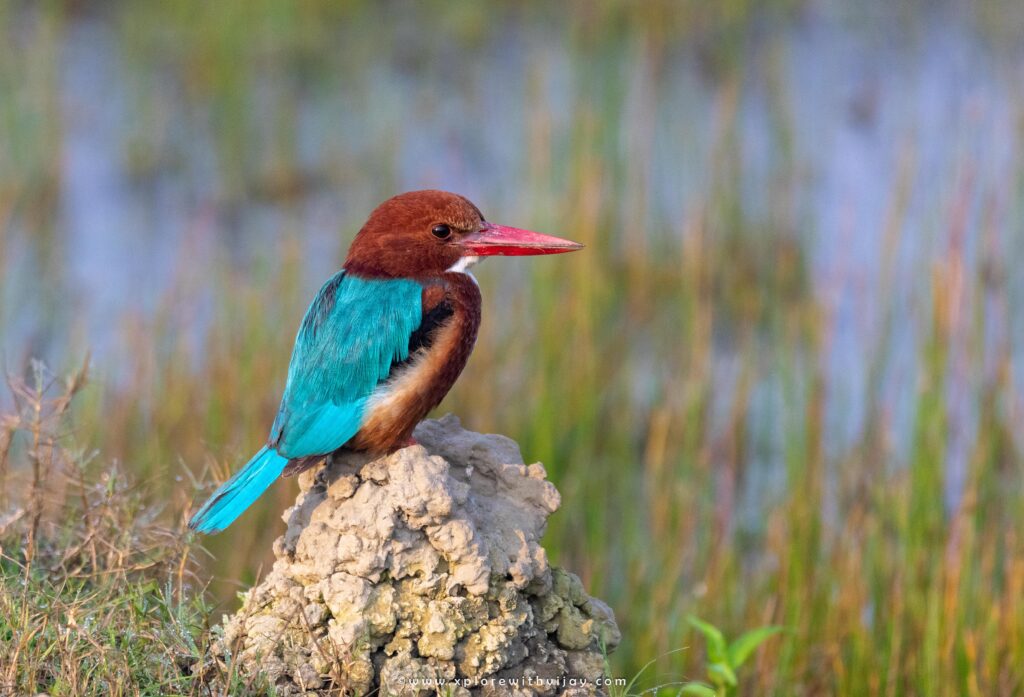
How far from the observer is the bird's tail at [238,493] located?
320 centimetres

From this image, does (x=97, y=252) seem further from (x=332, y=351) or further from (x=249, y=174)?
(x=332, y=351)

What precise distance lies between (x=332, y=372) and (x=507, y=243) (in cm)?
58

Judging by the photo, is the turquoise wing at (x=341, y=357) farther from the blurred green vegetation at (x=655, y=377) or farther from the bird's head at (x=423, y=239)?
the blurred green vegetation at (x=655, y=377)

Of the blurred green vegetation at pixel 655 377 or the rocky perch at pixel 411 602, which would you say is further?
the blurred green vegetation at pixel 655 377

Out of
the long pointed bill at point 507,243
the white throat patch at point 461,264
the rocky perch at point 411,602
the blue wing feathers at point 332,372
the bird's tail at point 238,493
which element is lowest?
the rocky perch at point 411,602

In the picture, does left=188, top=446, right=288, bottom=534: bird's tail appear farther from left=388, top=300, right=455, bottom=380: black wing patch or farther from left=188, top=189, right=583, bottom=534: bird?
left=388, top=300, right=455, bottom=380: black wing patch

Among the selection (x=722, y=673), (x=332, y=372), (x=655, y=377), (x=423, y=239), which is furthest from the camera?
(x=655, y=377)

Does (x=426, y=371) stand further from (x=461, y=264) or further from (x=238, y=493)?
(x=238, y=493)

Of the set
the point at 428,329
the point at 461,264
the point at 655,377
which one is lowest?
the point at 655,377

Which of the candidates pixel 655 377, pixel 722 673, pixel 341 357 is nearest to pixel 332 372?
pixel 341 357

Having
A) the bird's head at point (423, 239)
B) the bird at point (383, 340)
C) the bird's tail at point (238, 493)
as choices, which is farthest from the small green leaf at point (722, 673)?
the bird's tail at point (238, 493)

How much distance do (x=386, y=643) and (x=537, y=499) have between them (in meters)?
0.48

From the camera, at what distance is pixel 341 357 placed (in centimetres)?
339

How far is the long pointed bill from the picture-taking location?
3582 mm
